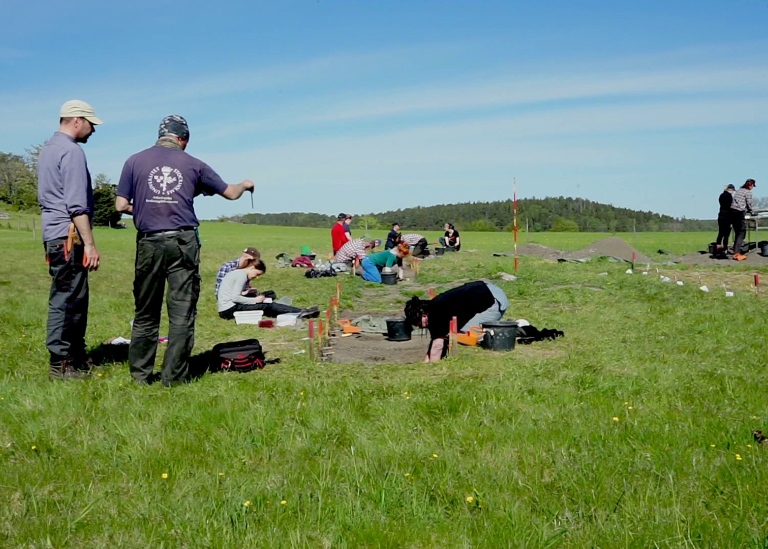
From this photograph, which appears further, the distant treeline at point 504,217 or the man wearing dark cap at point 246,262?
the distant treeline at point 504,217

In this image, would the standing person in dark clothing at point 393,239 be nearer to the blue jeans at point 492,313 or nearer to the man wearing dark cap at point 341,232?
the man wearing dark cap at point 341,232

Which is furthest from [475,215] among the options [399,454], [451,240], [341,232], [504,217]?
[399,454]

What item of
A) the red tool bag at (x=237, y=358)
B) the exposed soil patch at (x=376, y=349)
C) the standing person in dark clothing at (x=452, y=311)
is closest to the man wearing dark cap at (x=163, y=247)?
the red tool bag at (x=237, y=358)

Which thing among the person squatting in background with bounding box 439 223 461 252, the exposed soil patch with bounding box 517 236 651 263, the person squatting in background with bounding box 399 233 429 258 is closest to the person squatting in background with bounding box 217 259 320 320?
the person squatting in background with bounding box 399 233 429 258

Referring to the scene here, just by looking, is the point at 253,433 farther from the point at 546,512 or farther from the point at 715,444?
the point at 715,444

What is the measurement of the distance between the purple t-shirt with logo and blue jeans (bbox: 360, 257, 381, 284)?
1114cm

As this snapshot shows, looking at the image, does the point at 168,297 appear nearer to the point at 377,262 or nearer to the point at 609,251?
the point at 377,262

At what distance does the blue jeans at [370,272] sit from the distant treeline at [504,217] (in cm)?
6835

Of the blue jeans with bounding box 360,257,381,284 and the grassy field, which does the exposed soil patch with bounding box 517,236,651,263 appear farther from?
the grassy field

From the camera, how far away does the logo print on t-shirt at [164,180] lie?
579cm

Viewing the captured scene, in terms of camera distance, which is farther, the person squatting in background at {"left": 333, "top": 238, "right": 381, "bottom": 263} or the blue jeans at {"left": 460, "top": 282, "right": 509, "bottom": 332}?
the person squatting in background at {"left": 333, "top": 238, "right": 381, "bottom": 263}

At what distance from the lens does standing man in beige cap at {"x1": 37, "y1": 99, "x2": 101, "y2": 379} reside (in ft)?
19.8

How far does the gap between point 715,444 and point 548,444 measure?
36.5 inches

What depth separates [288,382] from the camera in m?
5.84
